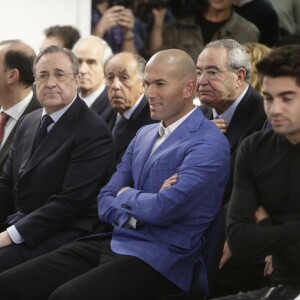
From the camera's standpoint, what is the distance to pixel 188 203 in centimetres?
338

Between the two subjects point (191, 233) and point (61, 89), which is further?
point (61, 89)

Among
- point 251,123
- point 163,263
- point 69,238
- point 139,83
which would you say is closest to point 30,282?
point 69,238

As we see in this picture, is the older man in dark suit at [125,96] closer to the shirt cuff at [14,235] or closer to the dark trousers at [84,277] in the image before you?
the shirt cuff at [14,235]

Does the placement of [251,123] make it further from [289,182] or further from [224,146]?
[289,182]

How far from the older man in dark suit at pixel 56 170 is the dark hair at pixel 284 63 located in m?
1.27

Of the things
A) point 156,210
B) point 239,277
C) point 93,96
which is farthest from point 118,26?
point 156,210

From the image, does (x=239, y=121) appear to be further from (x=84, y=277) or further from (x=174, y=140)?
(x=84, y=277)

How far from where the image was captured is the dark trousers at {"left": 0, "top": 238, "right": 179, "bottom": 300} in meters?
3.33

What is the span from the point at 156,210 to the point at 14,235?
3.04 feet

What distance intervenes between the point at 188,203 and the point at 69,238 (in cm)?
82

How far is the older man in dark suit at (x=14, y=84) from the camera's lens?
4820 millimetres

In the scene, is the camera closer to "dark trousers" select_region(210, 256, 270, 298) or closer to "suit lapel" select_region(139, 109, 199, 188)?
"suit lapel" select_region(139, 109, 199, 188)

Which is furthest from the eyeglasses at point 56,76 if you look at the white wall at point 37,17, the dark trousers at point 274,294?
the white wall at point 37,17

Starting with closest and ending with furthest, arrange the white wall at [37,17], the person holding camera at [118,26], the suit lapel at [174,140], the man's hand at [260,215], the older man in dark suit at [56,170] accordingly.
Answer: the man's hand at [260,215], the suit lapel at [174,140], the older man in dark suit at [56,170], the person holding camera at [118,26], the white wall at [37,17]
